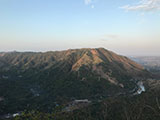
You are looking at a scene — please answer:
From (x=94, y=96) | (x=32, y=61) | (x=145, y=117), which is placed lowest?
(x=94, y=96)

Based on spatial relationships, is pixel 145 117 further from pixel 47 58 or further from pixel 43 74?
pixel 47 58

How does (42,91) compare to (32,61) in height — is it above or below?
below

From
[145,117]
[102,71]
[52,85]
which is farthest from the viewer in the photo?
[102,71]

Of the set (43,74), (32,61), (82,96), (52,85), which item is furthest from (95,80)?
(32,61)

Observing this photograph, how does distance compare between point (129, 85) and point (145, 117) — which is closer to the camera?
point (145, 117)

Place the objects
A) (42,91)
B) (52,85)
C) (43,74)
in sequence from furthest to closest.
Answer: (43,74), (52,85), (42,91)

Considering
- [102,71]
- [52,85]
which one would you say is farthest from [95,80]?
[52,85]

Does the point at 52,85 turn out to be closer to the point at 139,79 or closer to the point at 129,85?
the point at 129,85
